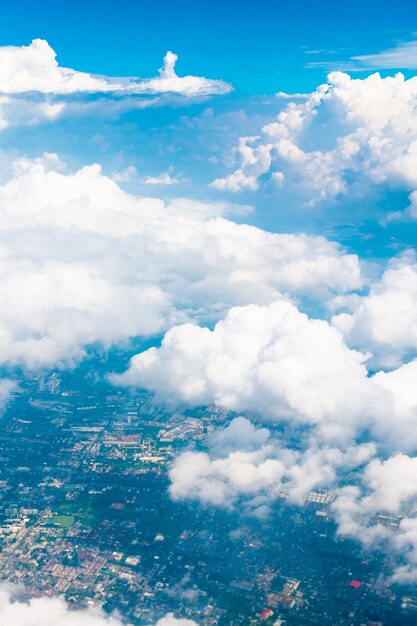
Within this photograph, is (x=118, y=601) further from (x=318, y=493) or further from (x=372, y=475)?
(x=372, y=475)

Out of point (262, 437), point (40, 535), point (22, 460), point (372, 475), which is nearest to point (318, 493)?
point (372, 475)

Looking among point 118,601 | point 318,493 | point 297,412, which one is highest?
point 297,412

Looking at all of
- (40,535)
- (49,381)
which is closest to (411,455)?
(40,535)

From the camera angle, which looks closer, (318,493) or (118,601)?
(118,601)

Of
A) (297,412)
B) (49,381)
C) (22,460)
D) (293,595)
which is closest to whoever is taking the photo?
(293,595)

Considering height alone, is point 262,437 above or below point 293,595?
above

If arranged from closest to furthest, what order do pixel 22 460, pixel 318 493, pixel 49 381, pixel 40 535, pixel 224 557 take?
pixel 224 557, pixel 40 535, pixel 318 493, pixel 22 460, pixel 49 381

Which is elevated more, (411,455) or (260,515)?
(411,455)

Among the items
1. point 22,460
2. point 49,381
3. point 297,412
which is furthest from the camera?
point 49,381

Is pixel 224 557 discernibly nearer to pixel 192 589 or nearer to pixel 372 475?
pixel 192 589
